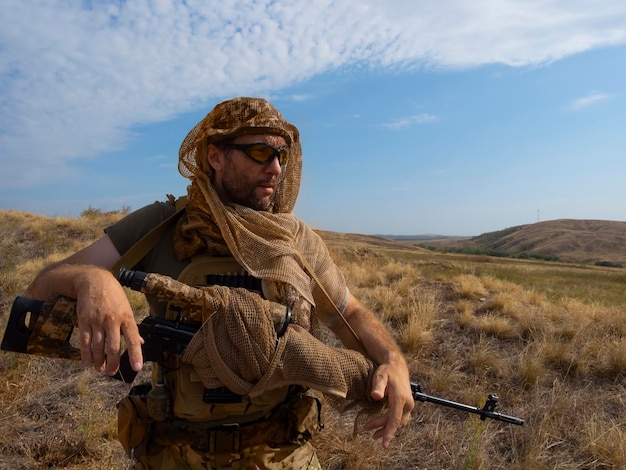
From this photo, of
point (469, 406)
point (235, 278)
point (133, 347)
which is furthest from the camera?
point (235, 278)

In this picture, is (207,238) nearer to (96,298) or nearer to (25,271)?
(96,298)

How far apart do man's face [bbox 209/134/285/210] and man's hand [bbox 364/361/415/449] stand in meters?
1.07

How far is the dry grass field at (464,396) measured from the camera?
12.2 feet

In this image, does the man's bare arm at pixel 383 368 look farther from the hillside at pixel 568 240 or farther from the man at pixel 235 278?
the hillside at pixel 568 240

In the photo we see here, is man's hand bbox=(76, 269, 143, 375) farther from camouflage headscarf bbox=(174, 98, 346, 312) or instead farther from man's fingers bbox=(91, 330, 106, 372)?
camouflage headscarf bbox=(174, 98, 346, 312)

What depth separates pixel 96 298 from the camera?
1.62 metres

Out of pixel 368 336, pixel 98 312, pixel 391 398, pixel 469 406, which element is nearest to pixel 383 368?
pixel 391 398

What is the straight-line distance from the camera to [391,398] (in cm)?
196

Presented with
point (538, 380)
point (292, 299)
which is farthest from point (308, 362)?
point (538, 380)

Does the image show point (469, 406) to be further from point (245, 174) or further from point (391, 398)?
point (245, 174)

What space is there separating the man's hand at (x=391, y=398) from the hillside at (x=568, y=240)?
66.7 metres

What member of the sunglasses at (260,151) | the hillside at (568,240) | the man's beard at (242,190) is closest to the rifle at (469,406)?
the man's beard at (242,190)

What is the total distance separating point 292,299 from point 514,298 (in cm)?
640

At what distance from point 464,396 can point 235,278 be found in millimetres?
3321
